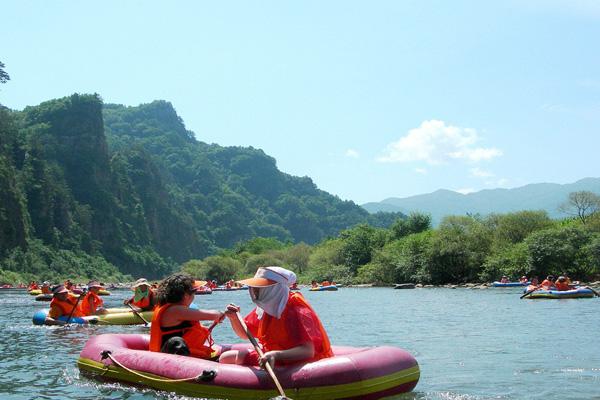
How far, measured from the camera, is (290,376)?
8180 mm

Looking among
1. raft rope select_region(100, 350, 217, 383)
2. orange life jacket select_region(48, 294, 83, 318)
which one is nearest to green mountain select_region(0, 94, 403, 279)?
orange life jacket select_region(48, 294, 83, 318)

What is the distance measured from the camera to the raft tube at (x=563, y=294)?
101 ft

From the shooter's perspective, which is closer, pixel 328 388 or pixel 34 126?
pixel 328 388

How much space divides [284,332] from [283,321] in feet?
0.51

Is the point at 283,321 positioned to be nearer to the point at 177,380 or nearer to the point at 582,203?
the point at 177,380

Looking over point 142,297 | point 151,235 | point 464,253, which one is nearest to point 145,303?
point 142,297

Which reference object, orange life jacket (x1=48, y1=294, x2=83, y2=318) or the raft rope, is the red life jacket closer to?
orange life jacket (x1=48, y1=294, x2=83, y2=318)

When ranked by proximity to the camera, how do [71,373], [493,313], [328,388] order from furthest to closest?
1. [493,313]
2. [71,373]
3. [328,388]

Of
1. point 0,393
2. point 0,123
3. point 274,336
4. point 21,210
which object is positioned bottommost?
point 0,393

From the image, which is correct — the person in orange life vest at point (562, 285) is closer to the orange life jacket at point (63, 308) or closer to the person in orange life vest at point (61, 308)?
the person in orange life vest at point (61, 308)

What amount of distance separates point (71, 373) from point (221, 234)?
183 metres

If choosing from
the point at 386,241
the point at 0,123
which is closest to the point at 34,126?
the point at 0,123

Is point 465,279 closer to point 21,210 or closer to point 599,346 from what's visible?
point 599,346

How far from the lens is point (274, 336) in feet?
27.0
